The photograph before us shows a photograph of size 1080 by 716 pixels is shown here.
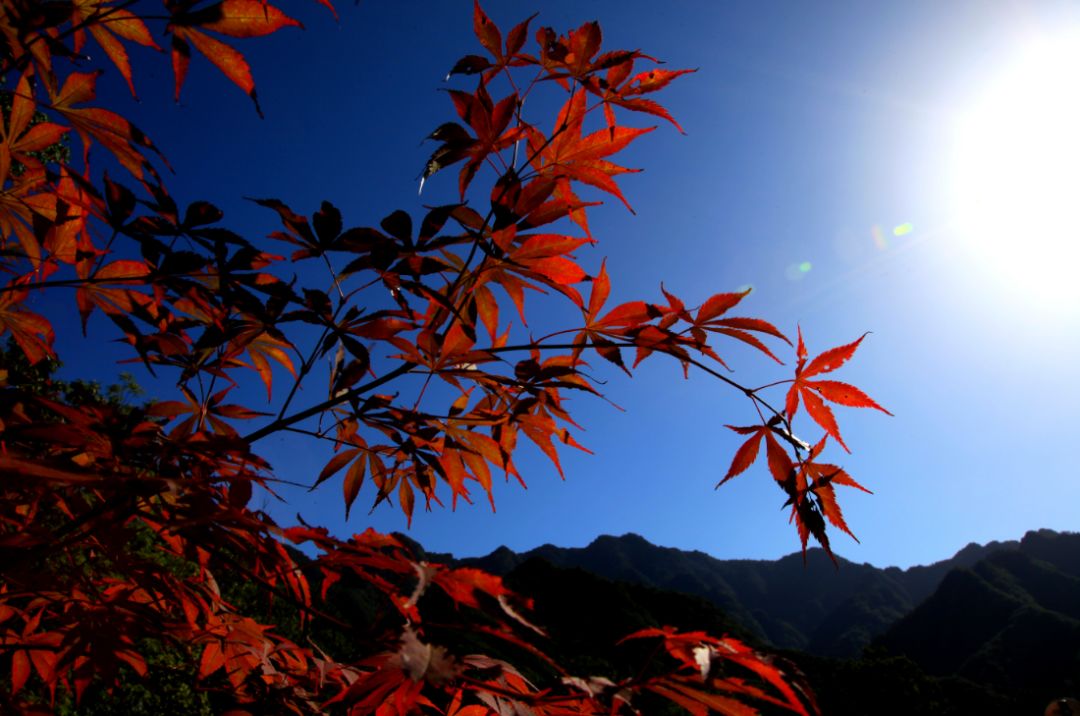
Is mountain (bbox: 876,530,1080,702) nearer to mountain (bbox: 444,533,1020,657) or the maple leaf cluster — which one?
mountain (bbox: 444,533,1020,657)

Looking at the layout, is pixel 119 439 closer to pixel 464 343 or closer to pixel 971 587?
pixel 464 343

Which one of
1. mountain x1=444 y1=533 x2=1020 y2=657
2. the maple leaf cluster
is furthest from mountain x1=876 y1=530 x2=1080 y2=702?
the maple leaf cluster

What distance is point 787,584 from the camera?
8781 cm

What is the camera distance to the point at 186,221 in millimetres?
791

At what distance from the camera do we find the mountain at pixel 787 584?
7150cm

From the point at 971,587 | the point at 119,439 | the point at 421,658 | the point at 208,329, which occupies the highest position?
the point at 971,587

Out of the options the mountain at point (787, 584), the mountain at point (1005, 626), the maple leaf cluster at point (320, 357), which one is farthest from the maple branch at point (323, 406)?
the mountain at point (787, 584)

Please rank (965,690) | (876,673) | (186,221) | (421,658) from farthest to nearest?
1. (965,690)
2. (876,673)
3. (186,221)
4. (421,658)

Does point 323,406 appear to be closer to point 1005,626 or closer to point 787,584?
point 1005,626

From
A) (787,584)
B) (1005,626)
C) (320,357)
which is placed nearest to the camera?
(320,357)

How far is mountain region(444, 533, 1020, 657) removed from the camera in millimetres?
71500

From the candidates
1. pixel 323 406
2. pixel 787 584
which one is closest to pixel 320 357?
pixel 323 406

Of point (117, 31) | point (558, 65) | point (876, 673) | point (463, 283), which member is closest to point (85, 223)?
point (117, 31)

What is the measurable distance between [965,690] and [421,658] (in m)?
41.6
